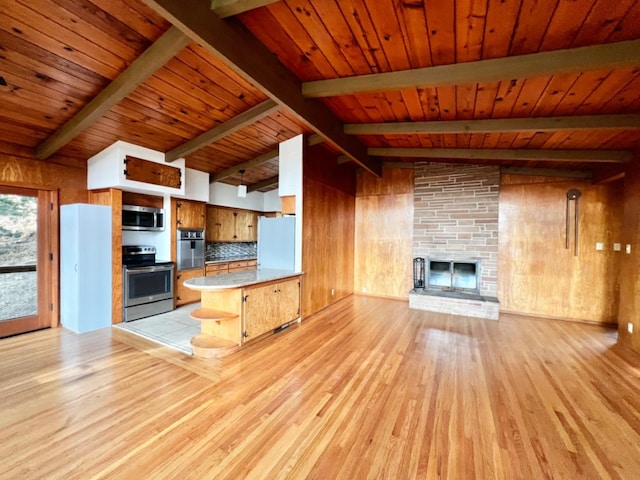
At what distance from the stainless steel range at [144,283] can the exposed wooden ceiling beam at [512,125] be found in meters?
3.95

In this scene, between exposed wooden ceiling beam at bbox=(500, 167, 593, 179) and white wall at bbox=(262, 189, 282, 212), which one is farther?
white wall at bbox=(262, 189, 282, 212)

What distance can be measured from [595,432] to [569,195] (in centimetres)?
398

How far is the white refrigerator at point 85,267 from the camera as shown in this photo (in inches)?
147

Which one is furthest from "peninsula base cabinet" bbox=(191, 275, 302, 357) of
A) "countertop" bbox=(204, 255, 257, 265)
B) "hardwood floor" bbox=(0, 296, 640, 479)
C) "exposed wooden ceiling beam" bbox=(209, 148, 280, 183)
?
"exposed wooden ceiling beam" bbox=(209, 148, 280, 183)

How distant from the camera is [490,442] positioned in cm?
187

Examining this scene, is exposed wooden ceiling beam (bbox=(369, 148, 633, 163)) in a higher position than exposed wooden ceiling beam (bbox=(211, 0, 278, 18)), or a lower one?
lower

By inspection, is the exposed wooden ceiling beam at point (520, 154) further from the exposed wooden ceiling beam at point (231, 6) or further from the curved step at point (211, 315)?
the curved step at point (211, 315)

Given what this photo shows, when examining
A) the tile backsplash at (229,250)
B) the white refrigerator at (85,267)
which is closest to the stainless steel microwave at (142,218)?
the white refrigerator at (85,267)

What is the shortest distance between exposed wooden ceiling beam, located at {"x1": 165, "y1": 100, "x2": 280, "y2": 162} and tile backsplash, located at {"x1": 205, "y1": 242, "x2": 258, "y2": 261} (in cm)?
236

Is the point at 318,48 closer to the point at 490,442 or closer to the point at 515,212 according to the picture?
the point at 490,442

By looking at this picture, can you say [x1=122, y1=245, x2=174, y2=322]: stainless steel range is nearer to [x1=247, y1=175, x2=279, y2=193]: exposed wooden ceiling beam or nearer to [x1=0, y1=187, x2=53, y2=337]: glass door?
[x1=0, y1=187, x2=53, y2=337]: glass door

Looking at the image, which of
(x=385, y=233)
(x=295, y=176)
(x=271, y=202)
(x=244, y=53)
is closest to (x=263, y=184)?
(x=271, y=202)

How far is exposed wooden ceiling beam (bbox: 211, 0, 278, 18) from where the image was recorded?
1.70 metres

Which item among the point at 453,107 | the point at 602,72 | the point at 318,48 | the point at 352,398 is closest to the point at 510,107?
the point at 453,107
